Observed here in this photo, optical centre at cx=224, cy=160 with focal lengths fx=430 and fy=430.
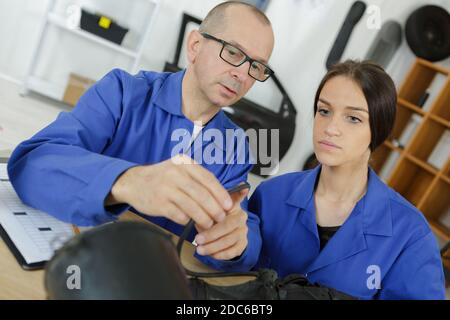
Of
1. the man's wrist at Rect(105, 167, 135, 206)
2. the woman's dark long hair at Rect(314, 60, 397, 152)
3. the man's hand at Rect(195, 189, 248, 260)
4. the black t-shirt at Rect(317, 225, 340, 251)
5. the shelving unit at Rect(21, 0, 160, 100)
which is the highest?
the woman's dark long hair at Rect(314, 60, 397, 152)

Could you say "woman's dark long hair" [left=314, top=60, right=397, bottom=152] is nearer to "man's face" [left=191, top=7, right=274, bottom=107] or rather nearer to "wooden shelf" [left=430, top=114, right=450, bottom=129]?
"man's face" [left=191, top=7, right=274, bottom=107]

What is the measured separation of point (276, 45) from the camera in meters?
4.12

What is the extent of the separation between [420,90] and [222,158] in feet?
11.8

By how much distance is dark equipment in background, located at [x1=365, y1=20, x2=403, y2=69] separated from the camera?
420cm

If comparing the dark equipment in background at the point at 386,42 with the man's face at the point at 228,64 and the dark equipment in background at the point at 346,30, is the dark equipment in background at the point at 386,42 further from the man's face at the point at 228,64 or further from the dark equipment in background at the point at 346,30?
the man's face at the point at 228,64

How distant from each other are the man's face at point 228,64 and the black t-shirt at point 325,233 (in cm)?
44

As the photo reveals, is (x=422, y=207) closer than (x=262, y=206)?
No

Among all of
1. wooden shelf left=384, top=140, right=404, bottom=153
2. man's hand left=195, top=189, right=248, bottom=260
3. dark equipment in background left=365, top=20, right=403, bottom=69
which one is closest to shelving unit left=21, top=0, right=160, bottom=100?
dark equipment in background left=365, top=20, right=403, bottom=69

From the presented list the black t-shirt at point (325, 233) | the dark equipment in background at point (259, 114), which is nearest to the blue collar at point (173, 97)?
the black t-shirt at point (325, 233)

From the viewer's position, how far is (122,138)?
1.15m
